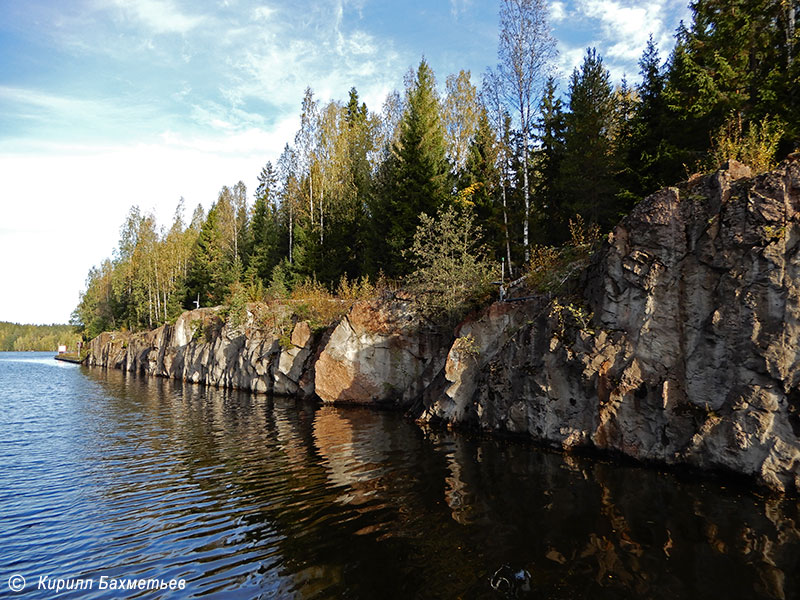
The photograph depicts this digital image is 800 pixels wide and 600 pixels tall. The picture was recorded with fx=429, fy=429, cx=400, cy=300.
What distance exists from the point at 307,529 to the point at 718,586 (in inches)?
272

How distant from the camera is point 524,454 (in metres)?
13.7

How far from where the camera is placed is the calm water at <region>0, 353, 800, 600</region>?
6.59m

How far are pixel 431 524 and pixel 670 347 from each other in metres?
8.32

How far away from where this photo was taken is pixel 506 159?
2670 centimetres

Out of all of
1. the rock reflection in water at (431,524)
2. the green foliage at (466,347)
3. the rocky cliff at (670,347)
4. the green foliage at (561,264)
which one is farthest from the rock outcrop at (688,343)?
the green foliage at (466,347)

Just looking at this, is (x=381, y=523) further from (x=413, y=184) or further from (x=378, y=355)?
(x=413, y=184)

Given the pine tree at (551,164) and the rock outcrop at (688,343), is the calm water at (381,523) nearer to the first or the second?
the rock outcrop at (688,343)

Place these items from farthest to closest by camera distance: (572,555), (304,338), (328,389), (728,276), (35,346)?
(35,346) → (304,338) → (328,389) → (728,276) → (572,555)

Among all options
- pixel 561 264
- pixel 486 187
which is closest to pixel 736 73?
pixel 561 264

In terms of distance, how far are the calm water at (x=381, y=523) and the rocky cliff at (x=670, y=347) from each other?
1.18 m

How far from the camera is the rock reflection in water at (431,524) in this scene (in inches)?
259

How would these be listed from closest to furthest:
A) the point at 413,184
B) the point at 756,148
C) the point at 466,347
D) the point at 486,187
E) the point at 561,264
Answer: the point at 756,148 → the point at 561,264 → the point at 466,347 → the point at 486,187 → the point at 413,184

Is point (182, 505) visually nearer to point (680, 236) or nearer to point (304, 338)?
point (680, 236)

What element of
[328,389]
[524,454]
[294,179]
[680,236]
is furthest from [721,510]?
[294,179]
